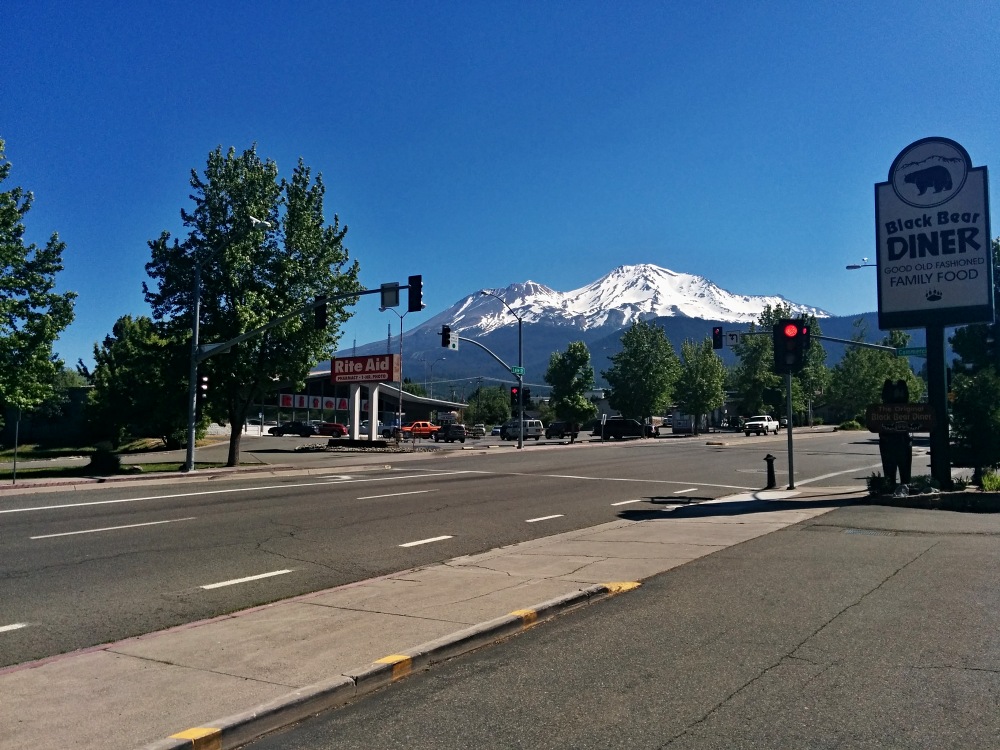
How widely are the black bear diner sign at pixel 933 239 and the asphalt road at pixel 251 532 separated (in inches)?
260

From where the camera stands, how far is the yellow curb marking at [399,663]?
570 cm

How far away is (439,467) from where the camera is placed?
3148 centimetres

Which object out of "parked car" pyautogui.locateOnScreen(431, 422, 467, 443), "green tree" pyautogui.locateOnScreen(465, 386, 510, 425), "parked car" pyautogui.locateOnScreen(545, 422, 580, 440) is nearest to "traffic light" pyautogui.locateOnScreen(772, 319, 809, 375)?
"parked car" pyautogui.locateOnScreen(431, 422, 467, 443)

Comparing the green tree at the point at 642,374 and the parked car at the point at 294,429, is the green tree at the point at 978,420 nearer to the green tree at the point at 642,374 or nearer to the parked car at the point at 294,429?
the parked car at the point at 294,429

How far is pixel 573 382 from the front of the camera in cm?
7825

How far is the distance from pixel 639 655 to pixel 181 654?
3.59m

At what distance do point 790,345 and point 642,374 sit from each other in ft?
202

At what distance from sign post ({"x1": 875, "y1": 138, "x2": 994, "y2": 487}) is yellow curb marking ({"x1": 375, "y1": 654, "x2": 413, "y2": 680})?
16.4 metres

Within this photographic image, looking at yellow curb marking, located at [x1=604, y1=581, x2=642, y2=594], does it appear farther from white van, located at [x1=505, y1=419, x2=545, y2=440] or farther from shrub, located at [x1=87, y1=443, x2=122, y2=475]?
white van, located at [x1=505, y1=419, x2=545, y2=440]

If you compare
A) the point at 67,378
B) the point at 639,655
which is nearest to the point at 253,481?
the point at 639,655

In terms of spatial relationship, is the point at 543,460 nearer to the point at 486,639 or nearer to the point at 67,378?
the point at 486,639

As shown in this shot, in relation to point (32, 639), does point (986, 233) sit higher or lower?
higher

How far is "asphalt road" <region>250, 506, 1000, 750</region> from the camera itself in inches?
179

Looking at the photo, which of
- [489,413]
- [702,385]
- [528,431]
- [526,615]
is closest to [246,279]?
[526,615]
